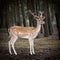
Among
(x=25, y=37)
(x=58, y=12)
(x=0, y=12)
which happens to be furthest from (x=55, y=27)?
(x=0, y=12)

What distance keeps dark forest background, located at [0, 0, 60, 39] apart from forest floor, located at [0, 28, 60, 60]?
Result: 10cm

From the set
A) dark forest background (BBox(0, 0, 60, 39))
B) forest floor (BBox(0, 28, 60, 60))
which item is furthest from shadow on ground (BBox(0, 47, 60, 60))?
dark forest background (BBox(0, 0, 60, 39))

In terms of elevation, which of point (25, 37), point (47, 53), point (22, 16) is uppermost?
point (22, 16)

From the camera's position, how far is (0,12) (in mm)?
3066

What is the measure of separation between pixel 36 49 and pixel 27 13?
43 centimetres

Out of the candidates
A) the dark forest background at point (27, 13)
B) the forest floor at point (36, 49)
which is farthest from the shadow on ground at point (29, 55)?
the dark forest background at point (27, 13)

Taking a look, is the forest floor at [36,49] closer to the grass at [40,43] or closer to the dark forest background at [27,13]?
the grass at [40,43]

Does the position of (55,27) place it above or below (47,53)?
above

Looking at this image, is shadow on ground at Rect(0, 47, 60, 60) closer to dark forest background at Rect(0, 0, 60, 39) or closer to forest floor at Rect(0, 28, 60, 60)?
forest floor at Rect(0, 28, 60, 60)

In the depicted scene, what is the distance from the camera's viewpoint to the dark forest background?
3035 mm

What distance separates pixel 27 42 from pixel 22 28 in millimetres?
171

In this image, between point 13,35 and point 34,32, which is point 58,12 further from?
point 13,35

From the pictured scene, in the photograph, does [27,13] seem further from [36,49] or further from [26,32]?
[36,49]

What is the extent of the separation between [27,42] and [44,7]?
0.46m
